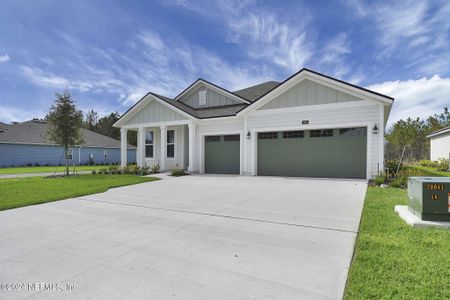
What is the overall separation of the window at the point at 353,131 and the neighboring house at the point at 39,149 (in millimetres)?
20616

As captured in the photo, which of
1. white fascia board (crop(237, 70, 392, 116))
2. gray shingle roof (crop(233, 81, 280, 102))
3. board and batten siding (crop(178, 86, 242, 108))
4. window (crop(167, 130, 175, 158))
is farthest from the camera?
gray shingle roof (crop(233, 81, 280, 102))

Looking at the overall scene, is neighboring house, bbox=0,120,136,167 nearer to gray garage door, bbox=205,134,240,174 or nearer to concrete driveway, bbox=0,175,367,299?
gray garage door, bbox=205,134,240,174

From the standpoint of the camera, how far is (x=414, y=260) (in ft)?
9.12

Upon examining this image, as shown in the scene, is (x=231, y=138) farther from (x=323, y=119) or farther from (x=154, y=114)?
(x=154, y=114)

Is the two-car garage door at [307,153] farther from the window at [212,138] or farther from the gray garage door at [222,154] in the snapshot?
the window at [212,138]

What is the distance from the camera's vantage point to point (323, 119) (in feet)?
37.2

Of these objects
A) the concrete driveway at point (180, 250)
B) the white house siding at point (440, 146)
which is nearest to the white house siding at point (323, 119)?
the concrete driveway at point (180, 250)

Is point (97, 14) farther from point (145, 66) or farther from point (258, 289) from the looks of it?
point (258, 289)

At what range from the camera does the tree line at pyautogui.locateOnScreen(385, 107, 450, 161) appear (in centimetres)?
2495

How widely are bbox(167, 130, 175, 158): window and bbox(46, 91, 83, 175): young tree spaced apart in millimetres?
5842

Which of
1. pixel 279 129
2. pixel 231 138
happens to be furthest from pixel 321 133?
pixel 231 138

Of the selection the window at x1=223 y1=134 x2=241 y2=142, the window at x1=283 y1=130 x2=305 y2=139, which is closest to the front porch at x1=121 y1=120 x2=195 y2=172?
the window at x1=223 y1=134 x2=241 y2=142

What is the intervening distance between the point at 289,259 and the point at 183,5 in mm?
11326

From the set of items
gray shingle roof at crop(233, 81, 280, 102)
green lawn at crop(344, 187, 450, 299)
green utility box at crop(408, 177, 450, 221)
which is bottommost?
green lawn at crop(344, 187, 450, 299)
